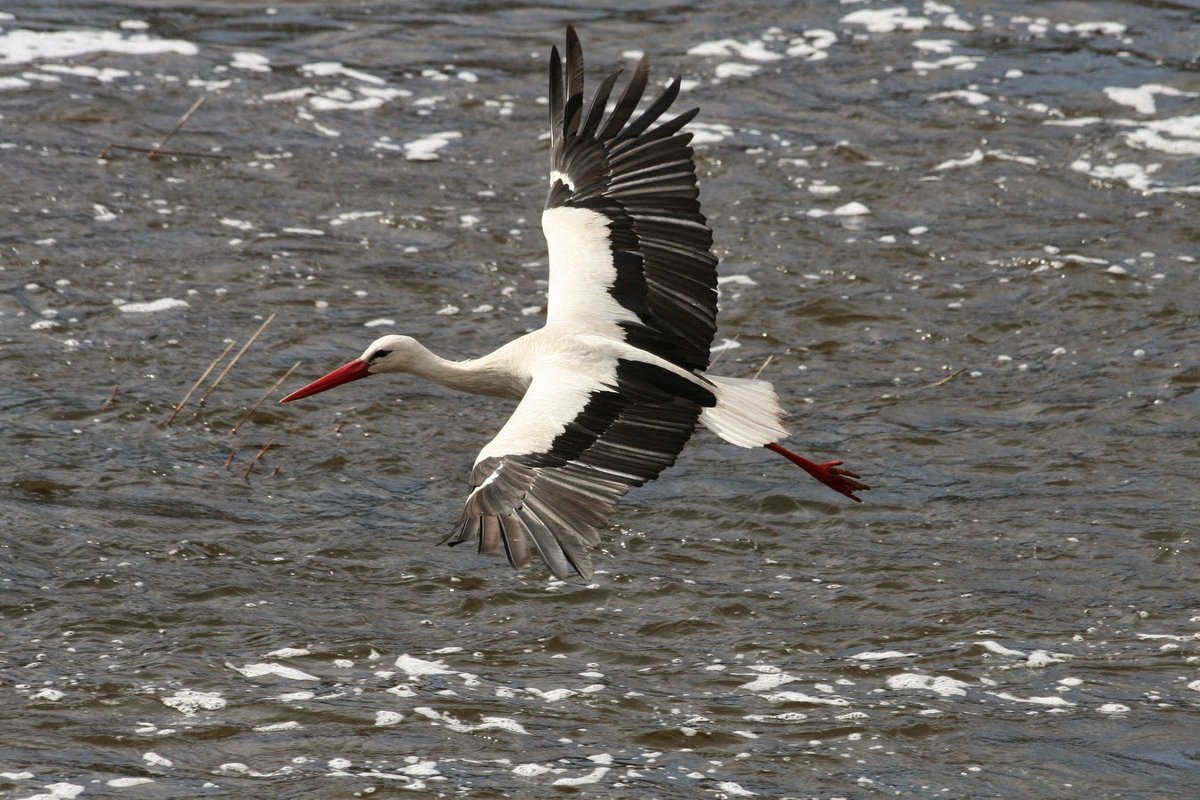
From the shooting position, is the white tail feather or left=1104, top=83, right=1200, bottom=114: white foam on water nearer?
the white tail feather

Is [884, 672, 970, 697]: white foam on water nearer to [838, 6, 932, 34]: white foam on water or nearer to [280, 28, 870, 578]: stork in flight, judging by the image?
[280, 28, 870, 578]: stork in flight

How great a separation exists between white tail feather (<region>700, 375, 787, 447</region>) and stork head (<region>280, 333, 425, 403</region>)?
1.34 meters

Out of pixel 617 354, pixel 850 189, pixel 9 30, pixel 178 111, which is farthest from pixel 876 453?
pixel 9 30

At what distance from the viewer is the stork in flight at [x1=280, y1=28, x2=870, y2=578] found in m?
5.92

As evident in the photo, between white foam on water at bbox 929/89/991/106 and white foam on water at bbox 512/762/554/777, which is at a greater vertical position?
white foam on water at bbox 929/89/991/106

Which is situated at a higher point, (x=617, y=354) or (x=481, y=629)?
(x=617, y=354)

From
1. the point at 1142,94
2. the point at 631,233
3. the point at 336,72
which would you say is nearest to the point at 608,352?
the point at 631,233

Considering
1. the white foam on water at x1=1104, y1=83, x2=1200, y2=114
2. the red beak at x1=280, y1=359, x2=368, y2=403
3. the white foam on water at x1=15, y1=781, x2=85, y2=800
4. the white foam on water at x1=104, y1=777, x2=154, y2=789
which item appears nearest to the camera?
the white foam on water at x1=15, y1=781, x2=85, y2=800

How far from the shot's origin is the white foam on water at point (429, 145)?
38.3ft

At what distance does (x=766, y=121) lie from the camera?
12133 millimetres

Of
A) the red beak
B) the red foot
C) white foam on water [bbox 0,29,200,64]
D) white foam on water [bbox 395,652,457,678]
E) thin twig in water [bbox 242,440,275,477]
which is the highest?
white foam on water [bbox 0,29,200,64]

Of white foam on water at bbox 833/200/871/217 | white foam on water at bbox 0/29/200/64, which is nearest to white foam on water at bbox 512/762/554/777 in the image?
white foam on water at bbox 833/200/871/217

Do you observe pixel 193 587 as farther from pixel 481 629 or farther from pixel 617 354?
pixel 617 354

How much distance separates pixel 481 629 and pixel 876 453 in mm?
2476
